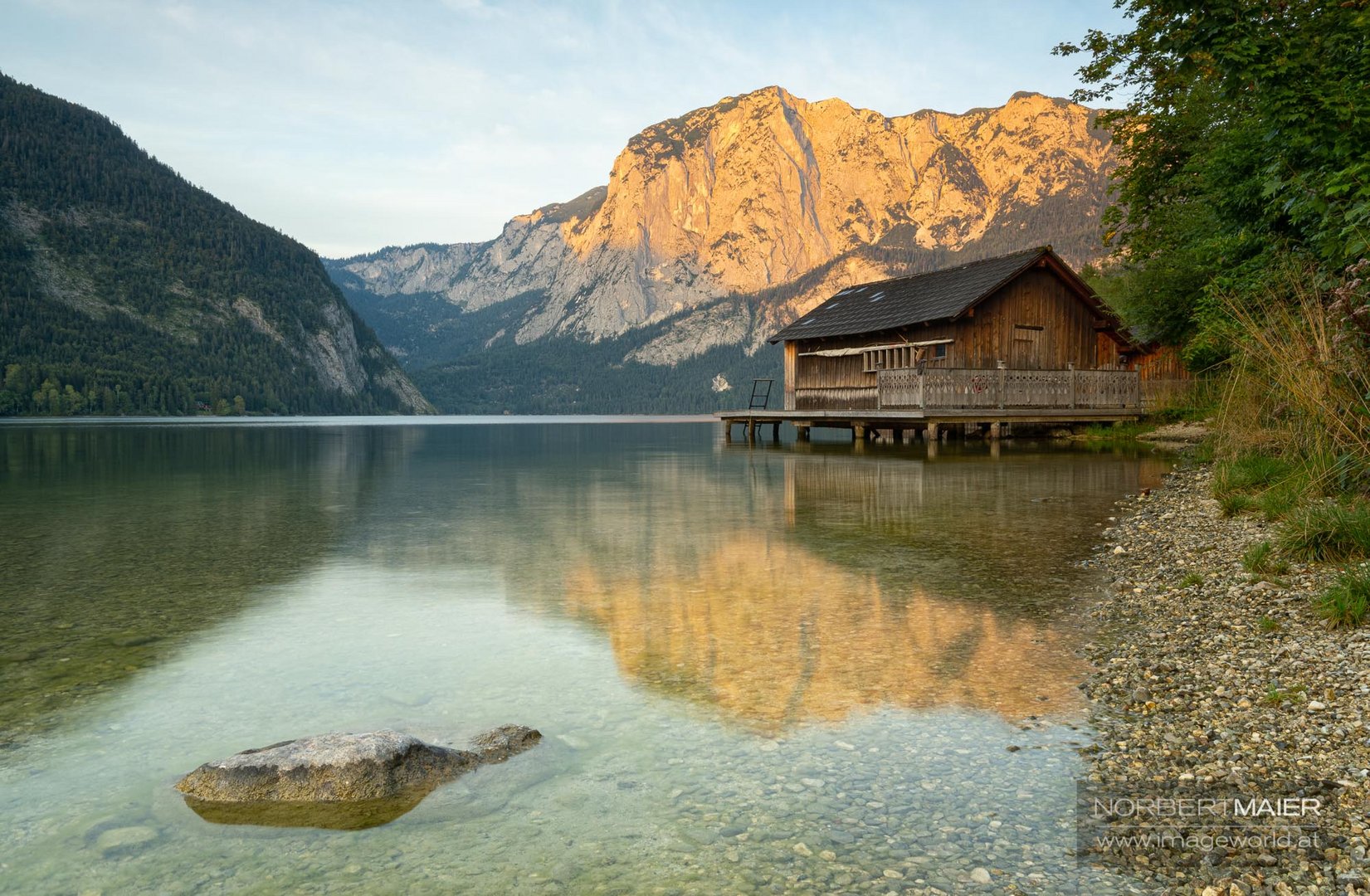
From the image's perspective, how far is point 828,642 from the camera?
7188mm

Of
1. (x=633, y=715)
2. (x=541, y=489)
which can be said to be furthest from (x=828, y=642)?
(x=541, y=489)

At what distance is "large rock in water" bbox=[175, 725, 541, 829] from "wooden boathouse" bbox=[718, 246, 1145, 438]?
93.4 feet

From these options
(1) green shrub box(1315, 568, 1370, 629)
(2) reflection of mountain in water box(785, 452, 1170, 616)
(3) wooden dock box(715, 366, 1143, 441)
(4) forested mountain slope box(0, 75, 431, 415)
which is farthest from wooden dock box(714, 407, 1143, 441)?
(4) forested mountain slope box(0, 75, 431, 415)

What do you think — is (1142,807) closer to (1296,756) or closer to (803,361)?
(1296,756)

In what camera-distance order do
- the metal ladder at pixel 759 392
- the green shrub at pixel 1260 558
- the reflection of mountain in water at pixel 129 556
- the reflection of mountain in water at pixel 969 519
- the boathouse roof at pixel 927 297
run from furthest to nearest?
the metal ladder at pixel 759 392
the boathouse roof at pixel 927 297
the reflection of mountain in water at pixel 969 519
the green shrub at pixel 1260 558
the reflection of mountain in water at pixel 129 556

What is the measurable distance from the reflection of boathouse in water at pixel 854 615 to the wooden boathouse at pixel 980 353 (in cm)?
1805

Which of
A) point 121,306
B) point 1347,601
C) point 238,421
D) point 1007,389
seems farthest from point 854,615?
point 121,306

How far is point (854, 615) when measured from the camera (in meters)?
8.10

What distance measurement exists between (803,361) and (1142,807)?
41238mm

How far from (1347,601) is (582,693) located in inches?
223

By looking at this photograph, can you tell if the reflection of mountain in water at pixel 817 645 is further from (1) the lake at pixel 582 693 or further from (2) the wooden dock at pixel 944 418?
(2) the wooden dock at pixel 944 418

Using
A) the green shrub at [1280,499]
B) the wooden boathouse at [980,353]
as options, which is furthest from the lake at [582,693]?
the wooden boathouse at [980,353]

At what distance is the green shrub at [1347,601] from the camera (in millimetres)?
6270

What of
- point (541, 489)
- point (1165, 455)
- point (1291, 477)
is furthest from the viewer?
point (1165, 455)
